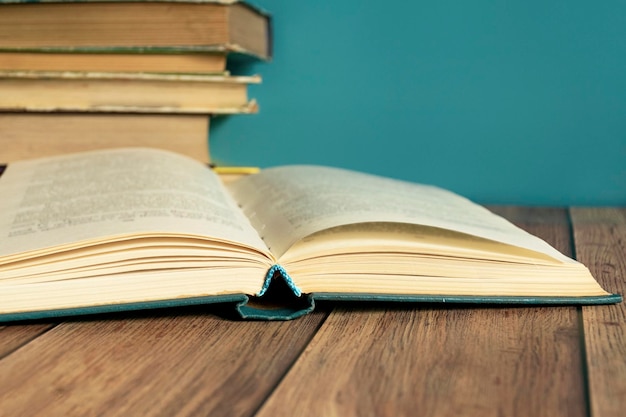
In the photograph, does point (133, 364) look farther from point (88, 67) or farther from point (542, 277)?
point (88, 67)

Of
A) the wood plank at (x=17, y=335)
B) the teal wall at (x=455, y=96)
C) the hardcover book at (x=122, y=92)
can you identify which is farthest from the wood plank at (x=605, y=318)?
the hardcover book at (x=122, y=92)

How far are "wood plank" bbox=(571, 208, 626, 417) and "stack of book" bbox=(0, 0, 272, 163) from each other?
0.57 metres

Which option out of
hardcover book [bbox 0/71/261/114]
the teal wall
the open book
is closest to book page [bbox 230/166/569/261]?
the open book

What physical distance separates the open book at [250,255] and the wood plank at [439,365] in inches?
1.1

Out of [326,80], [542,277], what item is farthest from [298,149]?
[542,277]

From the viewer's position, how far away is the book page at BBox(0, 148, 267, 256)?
2.27ft

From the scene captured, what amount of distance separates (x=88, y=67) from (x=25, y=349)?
0.71 metres

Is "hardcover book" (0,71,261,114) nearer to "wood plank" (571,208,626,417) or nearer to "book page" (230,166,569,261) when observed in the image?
"book page" (230,166,569,261)

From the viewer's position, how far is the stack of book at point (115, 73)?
1200 millimetres

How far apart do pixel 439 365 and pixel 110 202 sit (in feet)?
1.23

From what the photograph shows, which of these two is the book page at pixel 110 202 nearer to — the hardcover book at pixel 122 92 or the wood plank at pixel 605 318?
the hardcover book at pixel 122 92

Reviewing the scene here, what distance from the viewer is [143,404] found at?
1.68 feet

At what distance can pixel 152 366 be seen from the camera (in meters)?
0.58

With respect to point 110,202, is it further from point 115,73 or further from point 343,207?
point 115,73
